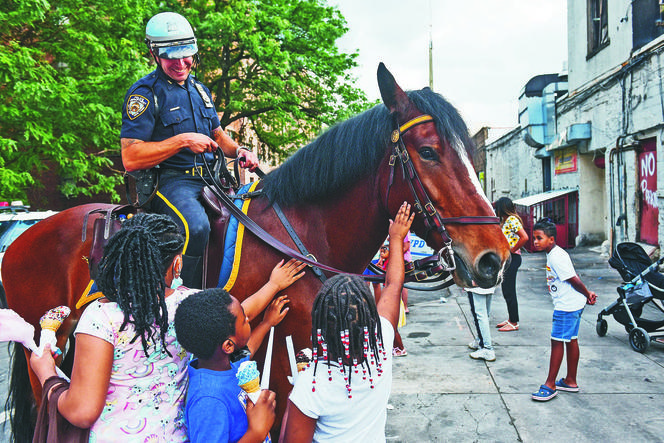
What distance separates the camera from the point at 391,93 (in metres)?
2.58

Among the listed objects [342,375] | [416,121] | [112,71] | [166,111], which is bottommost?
[342,375]

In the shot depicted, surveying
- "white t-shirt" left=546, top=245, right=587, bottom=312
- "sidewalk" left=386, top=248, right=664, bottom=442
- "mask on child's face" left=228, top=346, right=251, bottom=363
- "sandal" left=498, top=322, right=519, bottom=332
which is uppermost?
"mask on child's face" left=228, top=346, right=251, bottom=363

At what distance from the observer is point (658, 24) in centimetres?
1126

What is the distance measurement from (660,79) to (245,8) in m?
12.1

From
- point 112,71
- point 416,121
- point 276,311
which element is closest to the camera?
point 276,311

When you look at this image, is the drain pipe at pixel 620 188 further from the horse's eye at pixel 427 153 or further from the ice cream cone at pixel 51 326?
the ice cream cone at pixel 51 326

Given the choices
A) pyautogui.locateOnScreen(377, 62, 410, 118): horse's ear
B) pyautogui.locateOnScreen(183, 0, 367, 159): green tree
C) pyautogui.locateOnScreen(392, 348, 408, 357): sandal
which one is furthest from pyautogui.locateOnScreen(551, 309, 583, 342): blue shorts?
pyautogui.locateOnScreen(183, 0, 367, 159): green tree

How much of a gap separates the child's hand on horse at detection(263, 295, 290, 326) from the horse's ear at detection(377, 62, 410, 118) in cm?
122

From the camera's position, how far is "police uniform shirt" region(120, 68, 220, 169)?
2.67 metres

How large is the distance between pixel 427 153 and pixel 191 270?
144cm

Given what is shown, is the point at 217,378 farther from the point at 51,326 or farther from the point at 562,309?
the point at 562,309

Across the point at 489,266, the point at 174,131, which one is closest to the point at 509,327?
the point at 489,266

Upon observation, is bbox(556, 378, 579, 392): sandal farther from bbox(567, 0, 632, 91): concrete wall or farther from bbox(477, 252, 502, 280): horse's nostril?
bbox(567, 0, 632, 91): concrete wall

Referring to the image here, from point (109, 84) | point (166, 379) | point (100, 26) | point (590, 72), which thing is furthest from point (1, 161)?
point (590, 72)
